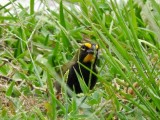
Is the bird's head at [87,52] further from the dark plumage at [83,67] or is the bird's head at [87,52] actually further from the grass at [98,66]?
the grass at [98,66]

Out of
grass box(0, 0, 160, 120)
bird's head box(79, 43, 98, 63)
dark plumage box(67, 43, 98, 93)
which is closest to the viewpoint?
grass box(0, 0, 160, 120)

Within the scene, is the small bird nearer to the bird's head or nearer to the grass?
the bird's head

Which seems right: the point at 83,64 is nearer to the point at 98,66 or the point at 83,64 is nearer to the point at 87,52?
the point at 87,52

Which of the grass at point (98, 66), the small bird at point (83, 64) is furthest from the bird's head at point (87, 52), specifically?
the grass at point (98, 66)

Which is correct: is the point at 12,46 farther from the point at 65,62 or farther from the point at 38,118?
the point at 38,118

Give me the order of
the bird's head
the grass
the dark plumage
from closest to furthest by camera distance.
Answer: the grass → the dark plumage → the bird's head

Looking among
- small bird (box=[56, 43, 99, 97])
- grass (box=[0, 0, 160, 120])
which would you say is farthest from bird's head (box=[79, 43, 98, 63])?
grass (box=[0, 0, 160, 120])

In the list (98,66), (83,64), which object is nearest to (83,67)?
(83,64)

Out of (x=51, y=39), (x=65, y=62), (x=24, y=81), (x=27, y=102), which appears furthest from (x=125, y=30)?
(x=51, y=39)
